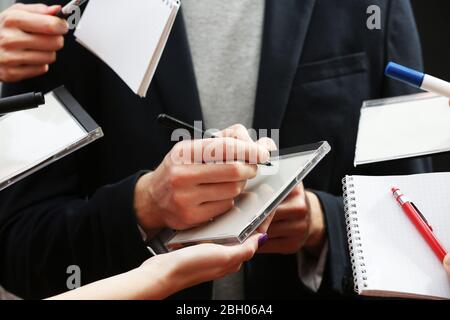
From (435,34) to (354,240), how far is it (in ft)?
2.57

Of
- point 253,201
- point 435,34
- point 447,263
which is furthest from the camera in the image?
point 435,34

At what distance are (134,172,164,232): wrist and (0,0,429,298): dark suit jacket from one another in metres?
0.04

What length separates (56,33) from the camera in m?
0.56

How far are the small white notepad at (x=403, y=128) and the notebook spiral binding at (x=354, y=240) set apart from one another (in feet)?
0.16

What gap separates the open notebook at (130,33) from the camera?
20.6 inches

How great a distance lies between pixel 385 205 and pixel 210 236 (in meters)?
0.16

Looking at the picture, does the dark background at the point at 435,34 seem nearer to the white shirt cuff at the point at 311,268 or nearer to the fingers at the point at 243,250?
the white shirt cuff at the point at 311,268

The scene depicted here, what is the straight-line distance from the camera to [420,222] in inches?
16.9

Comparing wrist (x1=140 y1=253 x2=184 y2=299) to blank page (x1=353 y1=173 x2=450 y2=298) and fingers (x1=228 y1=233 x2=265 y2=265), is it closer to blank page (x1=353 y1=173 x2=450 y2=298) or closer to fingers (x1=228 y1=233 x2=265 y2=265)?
fingers (x1=228 y1=233 x2=265 y2=265)

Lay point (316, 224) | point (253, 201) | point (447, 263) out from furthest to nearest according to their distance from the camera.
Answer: point (316, 224)
point (253, 201)
point (447, 263)

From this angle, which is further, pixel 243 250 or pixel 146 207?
pixel 146 207

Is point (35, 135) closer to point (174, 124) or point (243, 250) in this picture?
point (174, 124)

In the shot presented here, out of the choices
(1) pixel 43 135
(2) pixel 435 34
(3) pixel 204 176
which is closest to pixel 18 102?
(1) pixel 43 135

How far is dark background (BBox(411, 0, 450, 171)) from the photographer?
105 centimetres
